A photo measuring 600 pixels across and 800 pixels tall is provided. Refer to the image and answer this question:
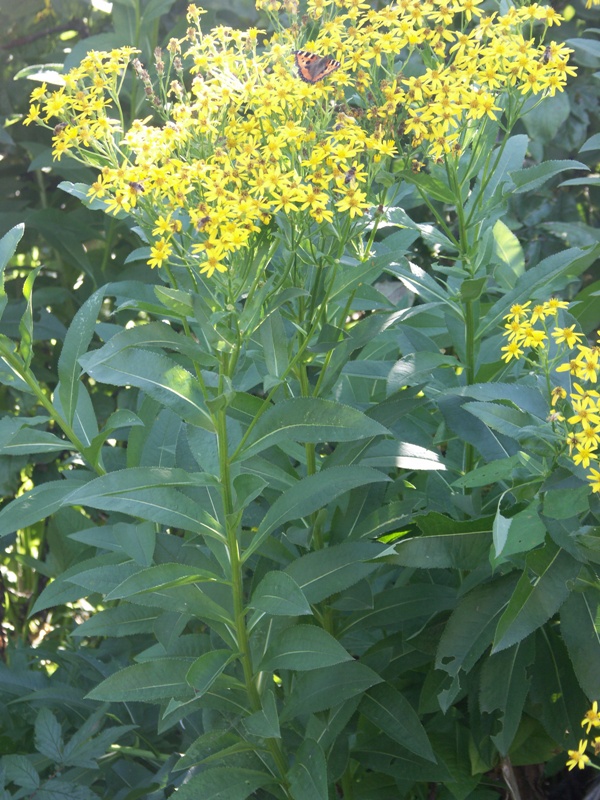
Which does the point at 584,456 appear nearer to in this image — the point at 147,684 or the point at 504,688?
the point at 504,688

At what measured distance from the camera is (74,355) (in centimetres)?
161

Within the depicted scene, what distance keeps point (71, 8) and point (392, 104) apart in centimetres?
169

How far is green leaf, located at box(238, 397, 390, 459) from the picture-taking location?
1.22 m

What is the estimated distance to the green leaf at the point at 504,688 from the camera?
145cm

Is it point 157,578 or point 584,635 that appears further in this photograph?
point 584,635

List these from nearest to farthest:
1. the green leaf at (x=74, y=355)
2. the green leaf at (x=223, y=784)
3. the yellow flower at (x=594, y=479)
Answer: the yellow flower at (x=594, y=479)
the green leaf at (x=223, y=784)
the green leaf at (x=74, y=355)

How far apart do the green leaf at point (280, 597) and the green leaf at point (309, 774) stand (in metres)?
0.25

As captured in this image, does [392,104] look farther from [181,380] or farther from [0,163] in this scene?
[0,163]

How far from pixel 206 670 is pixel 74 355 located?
59 centimetres

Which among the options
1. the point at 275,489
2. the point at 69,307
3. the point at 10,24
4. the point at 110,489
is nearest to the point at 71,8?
the point at 10,24

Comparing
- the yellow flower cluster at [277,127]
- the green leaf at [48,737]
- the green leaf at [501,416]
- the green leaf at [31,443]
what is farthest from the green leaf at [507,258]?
the green leaf at [48,737]

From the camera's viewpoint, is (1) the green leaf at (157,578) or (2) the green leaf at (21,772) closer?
(1) the green leaf at (157,578)

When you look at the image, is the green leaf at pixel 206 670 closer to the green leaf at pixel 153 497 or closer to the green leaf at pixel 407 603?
the green leaf at pixel 153 497

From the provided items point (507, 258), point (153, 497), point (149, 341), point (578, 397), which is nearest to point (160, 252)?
point (149, 341)
